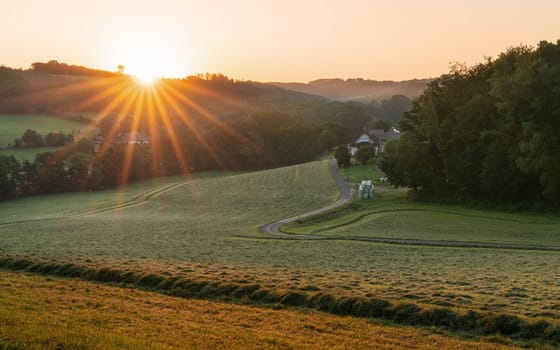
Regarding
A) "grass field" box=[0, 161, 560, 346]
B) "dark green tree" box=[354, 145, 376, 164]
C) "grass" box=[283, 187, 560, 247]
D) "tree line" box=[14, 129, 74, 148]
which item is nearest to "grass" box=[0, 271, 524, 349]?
"grass field" box=[0, 161, 560, 346]

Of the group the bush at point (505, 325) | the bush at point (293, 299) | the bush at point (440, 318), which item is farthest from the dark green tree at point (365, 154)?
the bush at point (505, 325)

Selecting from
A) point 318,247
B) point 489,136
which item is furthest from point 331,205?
point 318,247

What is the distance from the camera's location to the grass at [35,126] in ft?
442

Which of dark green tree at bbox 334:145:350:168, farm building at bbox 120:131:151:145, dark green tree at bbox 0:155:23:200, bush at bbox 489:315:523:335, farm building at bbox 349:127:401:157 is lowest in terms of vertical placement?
dark green tree at bbox 0:155:23:200

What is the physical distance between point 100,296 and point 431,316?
10.9 meters

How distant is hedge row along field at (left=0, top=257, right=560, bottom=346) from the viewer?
13.1 m

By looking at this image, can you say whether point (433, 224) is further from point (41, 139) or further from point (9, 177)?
point (41, 139)

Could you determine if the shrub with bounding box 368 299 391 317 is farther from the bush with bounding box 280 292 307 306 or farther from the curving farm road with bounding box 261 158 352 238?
the curving farm road with bounding box 261 158 352 238

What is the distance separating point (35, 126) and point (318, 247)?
134m

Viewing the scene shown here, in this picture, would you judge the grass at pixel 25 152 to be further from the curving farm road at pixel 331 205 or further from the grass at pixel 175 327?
the grass at pixel 175 327

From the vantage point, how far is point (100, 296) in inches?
689

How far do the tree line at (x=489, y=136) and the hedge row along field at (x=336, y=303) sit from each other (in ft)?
141

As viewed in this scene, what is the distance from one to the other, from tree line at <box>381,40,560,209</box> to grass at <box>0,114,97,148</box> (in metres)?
102

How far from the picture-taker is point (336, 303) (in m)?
16.0
